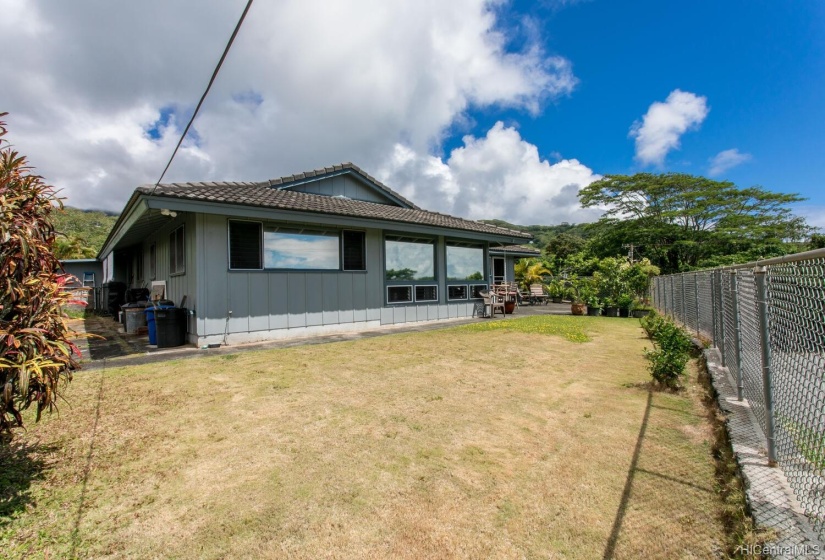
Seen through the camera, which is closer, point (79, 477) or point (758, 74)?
point (79, 477)

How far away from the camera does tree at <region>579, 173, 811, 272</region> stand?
29391mm

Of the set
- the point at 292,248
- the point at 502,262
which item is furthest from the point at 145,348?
the point at 502,262

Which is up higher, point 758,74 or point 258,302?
point 758,74

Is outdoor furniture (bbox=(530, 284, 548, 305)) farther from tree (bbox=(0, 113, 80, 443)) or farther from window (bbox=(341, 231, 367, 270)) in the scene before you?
tree (bbox=(0, 113, 80, 443))

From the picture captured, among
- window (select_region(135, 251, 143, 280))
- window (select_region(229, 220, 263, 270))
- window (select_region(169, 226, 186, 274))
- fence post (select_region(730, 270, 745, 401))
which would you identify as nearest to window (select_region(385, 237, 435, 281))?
window (select_region(229, 220, 263, 270))

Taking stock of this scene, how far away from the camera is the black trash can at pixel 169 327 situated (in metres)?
7.86

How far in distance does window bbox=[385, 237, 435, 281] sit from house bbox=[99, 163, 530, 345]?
3cm

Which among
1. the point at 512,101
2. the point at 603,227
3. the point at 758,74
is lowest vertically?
the point at 603,227

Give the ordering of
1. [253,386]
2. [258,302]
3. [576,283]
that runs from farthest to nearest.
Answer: [576,283]
[258,302]
[253,386]

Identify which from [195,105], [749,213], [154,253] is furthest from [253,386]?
[749,213]

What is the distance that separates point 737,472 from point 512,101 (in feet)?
64.0

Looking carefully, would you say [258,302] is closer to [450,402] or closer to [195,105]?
[195,105]

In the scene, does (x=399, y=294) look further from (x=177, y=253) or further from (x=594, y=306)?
(x=594, y=306)

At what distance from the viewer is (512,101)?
18656mm
